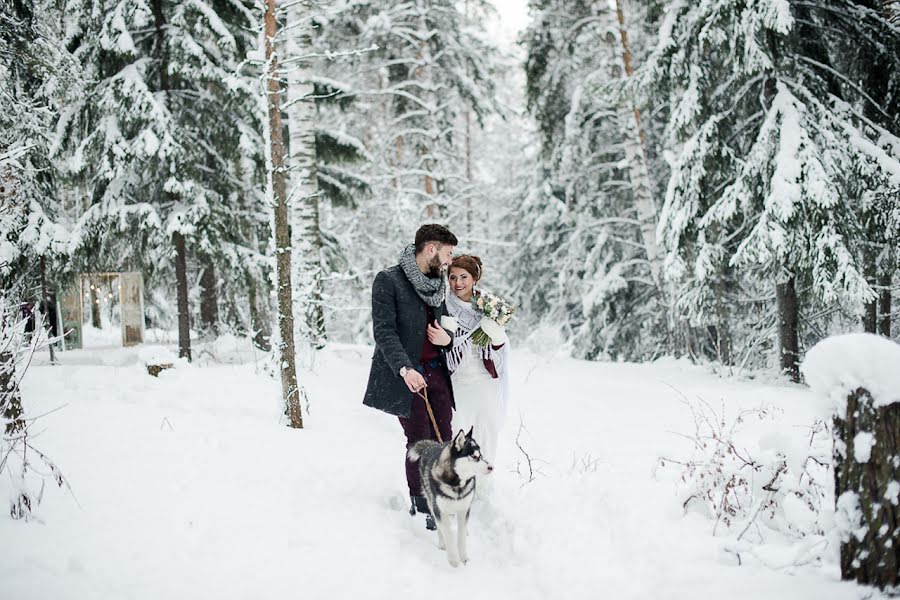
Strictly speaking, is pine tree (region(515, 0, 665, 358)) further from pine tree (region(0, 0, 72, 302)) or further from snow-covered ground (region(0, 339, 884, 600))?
pine tree (region(0, 0, 72, 302))

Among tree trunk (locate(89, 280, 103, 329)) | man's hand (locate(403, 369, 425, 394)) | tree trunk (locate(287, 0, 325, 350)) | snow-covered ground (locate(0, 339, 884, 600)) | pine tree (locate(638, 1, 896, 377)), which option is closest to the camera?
snow-covered ground (locate(0, 339, 884, 600))

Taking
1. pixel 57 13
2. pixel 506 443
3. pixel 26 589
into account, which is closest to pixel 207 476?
pixel 26 589

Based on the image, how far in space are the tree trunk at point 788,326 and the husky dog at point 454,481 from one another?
291 inches

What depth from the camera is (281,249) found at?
5938 millimetres

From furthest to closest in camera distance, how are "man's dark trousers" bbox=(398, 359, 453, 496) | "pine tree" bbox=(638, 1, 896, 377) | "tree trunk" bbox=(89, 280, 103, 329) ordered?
"tree trunk" bbox=(89, 280, 103, 329), "pine tree" bbox=(638, 1, 896, 377), "man's dark trousers" bbox=(398, 359, 453, 496)

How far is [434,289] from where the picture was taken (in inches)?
168

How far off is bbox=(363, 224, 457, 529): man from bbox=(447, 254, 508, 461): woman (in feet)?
0.77

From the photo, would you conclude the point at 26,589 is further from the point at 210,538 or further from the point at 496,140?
the point at 496,140

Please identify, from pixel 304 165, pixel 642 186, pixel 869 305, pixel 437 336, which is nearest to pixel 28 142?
pixel 304 165

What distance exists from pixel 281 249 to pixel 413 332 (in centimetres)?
241

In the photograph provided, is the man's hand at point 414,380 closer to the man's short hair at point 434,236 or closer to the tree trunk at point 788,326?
the man's short hair at point 434,236

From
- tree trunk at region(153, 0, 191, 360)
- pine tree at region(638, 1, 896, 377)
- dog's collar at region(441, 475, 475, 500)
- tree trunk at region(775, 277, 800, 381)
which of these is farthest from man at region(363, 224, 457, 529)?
tree trunk at region(153, 0, 191, 360)

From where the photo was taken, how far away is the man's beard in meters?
4.25

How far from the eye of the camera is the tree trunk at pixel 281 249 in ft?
19.4
